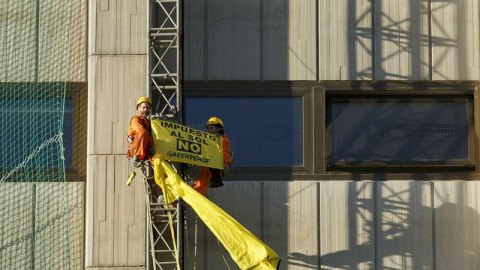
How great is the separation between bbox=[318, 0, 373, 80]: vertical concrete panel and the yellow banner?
2.71 m

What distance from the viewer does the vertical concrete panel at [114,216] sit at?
16.0 m

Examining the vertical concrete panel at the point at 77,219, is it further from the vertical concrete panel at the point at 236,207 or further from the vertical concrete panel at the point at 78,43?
the vertical concrete panel at the point at 236,207

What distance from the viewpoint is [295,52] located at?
1698cm

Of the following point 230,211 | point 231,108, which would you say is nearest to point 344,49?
point 231,108

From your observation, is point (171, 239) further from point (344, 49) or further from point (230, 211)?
point (344, 49)

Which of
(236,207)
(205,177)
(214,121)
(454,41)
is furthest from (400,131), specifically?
(205,177)

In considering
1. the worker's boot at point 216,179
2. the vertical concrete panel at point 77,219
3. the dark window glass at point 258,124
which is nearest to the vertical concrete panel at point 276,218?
the dark window glass at point 258,124

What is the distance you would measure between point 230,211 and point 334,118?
8.44 feet

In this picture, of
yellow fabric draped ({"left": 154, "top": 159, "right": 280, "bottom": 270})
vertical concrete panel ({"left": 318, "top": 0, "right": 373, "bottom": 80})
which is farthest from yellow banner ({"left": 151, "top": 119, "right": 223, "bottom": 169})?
vertical concrete panel ({"left": 318, "top": 0, "right": 373, "bottom": 80})

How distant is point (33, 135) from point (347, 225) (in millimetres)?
5818

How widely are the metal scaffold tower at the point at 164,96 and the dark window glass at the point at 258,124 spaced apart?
0.65m

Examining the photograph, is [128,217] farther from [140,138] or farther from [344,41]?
[344,41]

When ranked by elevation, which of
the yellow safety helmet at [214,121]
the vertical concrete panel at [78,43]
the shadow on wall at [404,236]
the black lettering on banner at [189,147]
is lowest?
the shadow on wall at [404,236]

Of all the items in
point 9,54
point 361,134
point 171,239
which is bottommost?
point 171,239
